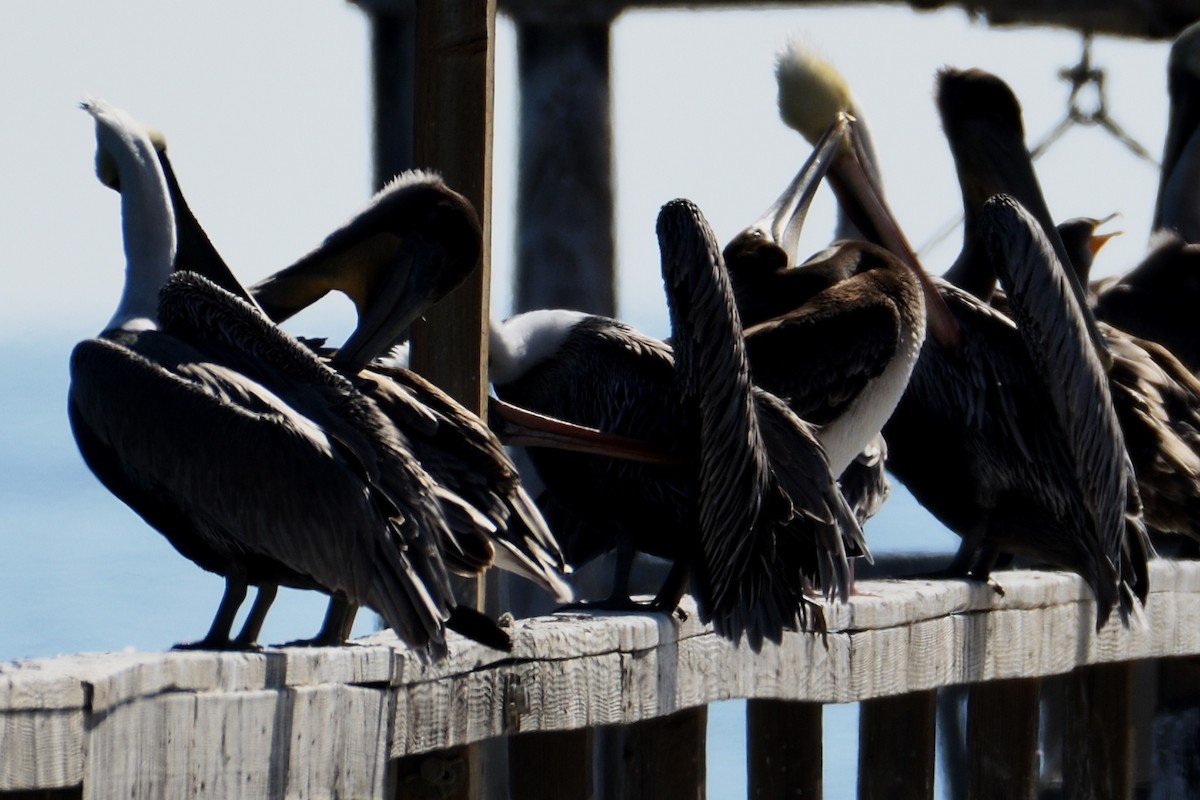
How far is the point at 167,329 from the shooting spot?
3299mm

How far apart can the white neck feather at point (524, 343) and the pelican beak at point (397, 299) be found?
1.70 ft

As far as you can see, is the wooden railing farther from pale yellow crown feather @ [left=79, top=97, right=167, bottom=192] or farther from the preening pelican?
pale yellow crown feather @ [left=79, top=97, right=167, bottom=192]

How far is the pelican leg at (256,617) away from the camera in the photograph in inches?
124

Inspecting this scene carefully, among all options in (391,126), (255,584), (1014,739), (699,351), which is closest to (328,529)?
(255,584)

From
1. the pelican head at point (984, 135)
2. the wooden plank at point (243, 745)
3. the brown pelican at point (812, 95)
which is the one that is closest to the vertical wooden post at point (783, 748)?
the wooden plank at point (243, 745)

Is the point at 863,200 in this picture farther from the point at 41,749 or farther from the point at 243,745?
the point at 41,749

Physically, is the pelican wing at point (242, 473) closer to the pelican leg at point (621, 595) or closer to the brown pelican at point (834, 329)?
the pelican leg at point (621, 595)

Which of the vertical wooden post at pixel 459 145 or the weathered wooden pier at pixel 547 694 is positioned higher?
the vertical wooden post at pixel 459 145

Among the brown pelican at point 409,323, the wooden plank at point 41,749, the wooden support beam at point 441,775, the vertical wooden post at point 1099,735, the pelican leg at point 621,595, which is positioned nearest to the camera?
the wooden plank at point 41,749

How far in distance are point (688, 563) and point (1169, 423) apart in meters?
1.79

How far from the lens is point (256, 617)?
3.22 metres

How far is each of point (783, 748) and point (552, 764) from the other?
736 mm

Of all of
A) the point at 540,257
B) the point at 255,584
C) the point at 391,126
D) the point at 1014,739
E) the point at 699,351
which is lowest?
the point at 1014,739

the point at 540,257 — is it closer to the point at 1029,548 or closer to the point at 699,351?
the point at 1029,548
